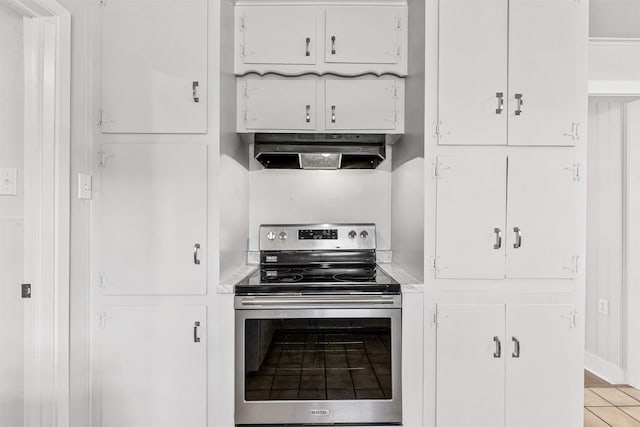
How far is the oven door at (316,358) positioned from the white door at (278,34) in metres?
1.37

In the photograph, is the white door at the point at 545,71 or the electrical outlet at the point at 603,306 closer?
the white door at the point at 545,71

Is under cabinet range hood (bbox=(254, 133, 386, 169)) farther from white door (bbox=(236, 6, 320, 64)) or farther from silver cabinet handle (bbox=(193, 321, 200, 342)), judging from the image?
silver cabinet handle (bbox=(193, 321, 200, 342))

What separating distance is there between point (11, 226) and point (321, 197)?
5.59ft

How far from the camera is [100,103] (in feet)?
6.43

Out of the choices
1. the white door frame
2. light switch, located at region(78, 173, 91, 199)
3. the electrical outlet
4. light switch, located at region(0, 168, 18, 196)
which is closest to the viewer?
light switch, located at region(0, 168, 18, 196)

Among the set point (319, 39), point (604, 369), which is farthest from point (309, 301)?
point (604, 369)

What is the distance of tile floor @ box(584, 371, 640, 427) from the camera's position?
7.93 feet

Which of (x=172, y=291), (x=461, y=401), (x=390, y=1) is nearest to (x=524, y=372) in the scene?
(x=461, y=401)

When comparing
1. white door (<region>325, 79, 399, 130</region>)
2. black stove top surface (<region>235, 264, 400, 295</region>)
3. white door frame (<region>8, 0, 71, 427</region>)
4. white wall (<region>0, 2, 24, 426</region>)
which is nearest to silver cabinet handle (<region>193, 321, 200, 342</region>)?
black stove top surface (<region>235, 264, 400, 295</region>)

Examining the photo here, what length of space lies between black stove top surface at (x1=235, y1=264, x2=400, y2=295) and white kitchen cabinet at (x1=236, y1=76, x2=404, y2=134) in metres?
0.86

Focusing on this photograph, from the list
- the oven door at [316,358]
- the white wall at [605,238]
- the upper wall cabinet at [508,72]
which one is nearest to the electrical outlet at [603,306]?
the white wall at [605,238]

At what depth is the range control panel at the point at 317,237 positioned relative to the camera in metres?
2.57

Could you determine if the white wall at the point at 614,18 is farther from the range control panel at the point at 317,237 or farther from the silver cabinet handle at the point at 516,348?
the silver cabinet handle at the point at 516,348

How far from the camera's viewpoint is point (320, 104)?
2326mm
